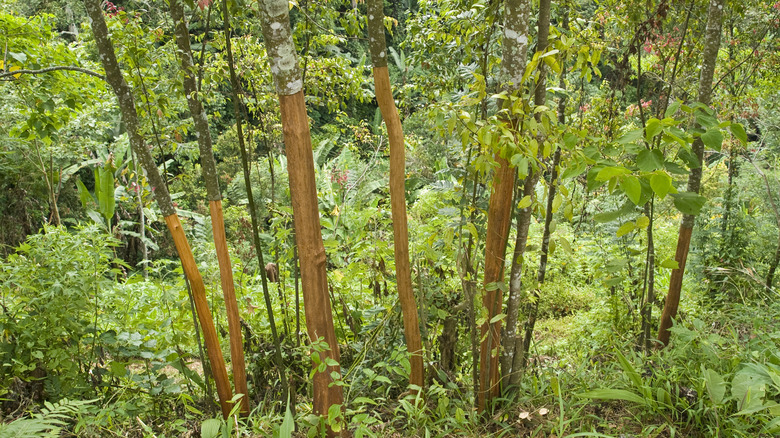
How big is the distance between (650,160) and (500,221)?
26.2 inches

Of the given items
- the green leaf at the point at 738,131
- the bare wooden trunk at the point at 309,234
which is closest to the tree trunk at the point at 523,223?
the green leaf at the point at 738,131

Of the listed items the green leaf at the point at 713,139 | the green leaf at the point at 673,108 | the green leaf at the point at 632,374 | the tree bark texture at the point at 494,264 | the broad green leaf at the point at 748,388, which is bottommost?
the green leaf at the point at 632,374

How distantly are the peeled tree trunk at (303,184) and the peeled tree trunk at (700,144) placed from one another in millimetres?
1779

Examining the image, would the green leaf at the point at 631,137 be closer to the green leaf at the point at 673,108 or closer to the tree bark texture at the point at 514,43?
the green leaf at the point at 673,108

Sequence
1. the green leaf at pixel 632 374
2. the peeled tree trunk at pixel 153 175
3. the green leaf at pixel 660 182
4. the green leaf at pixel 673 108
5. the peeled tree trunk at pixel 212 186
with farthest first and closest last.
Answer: the peeled tree trunk at pixel 212 186 < the peeled tree trunk at pixel 153 175 < the green leaf at pixel 632 374 < the green leaf at pixel 673 108 < the green leaf at pixel 660 182

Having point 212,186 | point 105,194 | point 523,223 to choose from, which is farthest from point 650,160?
point 105,194

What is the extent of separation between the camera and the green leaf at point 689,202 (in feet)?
5.16

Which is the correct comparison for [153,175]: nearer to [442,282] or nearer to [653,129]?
[442,282]

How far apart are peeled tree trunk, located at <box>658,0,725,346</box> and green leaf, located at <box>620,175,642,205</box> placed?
1.21 meters

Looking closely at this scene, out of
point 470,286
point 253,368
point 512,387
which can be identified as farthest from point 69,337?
point 512,387

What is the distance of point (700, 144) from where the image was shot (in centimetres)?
248

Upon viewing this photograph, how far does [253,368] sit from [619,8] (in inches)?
136

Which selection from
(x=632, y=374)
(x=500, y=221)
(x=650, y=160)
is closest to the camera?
(x=650, y=160)

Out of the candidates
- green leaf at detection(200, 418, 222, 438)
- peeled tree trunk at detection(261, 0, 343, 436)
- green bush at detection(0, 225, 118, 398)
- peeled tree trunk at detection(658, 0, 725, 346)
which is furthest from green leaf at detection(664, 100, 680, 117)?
green bush at detection(0, 225, 118, 398)
